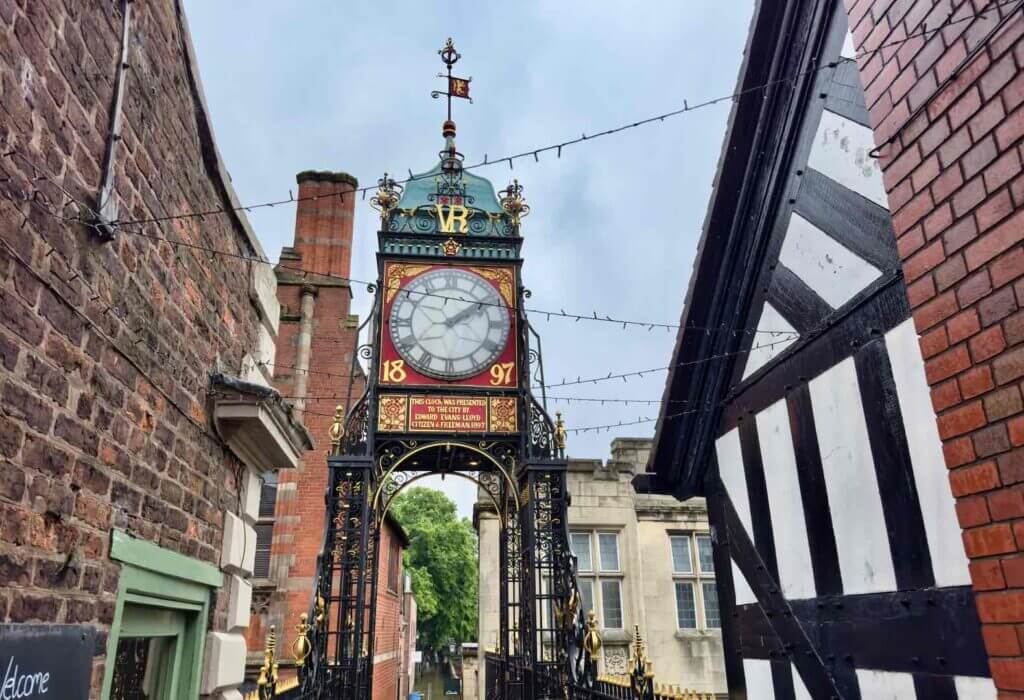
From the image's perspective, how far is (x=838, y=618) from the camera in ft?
12.7

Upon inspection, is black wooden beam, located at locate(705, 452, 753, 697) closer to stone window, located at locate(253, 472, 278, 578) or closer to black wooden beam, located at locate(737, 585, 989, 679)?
black wooden beam, located at locate(737, 585, 989, 679)

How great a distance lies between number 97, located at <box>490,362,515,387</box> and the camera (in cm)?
963

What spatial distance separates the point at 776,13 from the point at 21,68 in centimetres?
439

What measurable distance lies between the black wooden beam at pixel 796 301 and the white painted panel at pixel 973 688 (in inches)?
75.5

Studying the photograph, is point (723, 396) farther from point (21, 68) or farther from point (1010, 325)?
point (21, 68)

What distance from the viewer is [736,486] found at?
512cm

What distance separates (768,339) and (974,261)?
7.65ft

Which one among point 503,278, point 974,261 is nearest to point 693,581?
point 503,278

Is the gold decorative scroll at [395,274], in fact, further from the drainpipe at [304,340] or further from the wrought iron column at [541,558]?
the drainpipe at [304,340]

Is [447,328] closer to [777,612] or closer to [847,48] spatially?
[777,612]

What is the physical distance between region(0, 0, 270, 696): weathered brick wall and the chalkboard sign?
76mm

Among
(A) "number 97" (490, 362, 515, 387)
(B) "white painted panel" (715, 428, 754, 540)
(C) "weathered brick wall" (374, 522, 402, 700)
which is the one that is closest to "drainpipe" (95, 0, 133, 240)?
(B) "white painted panel" (715, 428, 754, 540)

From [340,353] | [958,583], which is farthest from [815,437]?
[340,353]

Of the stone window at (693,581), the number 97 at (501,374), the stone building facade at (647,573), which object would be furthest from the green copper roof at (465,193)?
the stone window at (693,581)
